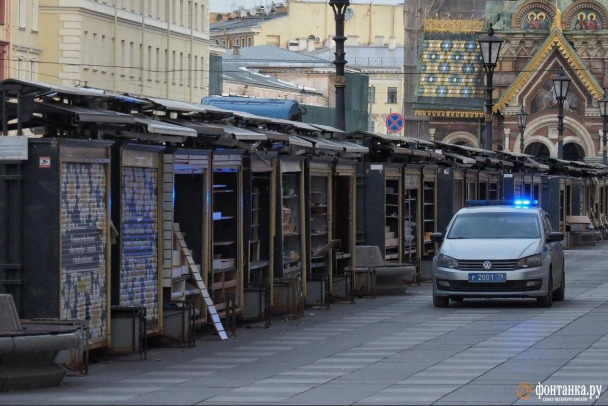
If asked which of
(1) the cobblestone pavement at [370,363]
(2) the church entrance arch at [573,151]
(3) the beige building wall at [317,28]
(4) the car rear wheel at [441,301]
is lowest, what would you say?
(1) the cobblestone pavement at [370,363]

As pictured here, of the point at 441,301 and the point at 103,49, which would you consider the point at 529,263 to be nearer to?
the point at 441,301

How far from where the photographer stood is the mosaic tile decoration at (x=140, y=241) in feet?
63.2

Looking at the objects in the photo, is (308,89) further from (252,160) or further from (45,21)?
(252,160)

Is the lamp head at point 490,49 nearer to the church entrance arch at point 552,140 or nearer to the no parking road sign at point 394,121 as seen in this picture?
the no parking road sign at point 394,121

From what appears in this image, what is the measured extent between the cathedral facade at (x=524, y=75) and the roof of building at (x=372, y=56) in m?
49.6

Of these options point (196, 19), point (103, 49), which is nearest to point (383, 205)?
point (103, 49)

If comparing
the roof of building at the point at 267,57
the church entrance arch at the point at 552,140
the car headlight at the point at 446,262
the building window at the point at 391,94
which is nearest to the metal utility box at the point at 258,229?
the car headlight at the point at 446,262

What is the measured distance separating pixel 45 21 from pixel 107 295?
6909 centimetres

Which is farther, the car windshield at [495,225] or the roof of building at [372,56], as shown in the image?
the roof of building at [372,56]

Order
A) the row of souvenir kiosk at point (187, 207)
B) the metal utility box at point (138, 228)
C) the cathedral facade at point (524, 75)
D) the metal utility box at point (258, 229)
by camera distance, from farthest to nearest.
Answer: the cathedral facade at point (524, 75), the metal utility box at point (258, 229), the metal utility box at point (138, 228), the row of souvenir kiosk at point (187, 207)

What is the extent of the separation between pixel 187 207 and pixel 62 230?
467 centimetres

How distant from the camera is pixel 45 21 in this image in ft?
283

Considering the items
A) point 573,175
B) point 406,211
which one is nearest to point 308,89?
point 573,175

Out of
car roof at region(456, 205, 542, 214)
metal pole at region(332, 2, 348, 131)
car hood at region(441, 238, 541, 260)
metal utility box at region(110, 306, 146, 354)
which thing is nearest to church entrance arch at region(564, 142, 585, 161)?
metal pole at region(332, 2, 348, 131)
